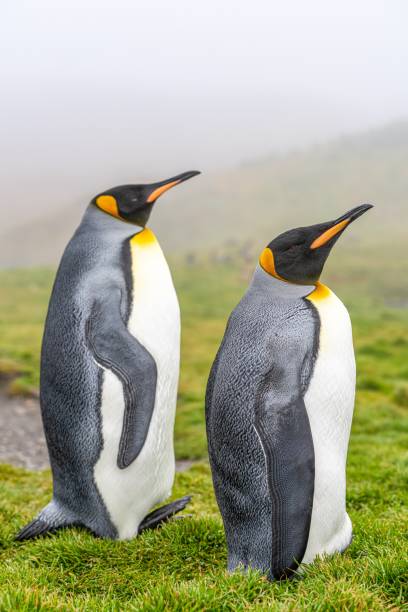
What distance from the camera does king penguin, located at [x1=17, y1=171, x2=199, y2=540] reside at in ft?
12.8

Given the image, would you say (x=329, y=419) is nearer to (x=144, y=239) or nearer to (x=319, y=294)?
(x=319, y=294)

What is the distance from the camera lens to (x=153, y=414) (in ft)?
12.9

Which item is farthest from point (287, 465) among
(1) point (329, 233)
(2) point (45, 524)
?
(2) point (45, 524)

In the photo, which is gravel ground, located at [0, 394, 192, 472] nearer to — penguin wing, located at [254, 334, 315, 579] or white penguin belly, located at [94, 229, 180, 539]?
white penguin belly, located at [94, 229, 180, 539]

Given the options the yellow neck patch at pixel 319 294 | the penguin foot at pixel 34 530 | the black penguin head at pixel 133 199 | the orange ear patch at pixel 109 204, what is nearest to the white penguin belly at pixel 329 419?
the yellow neck patch at pixel 319 294

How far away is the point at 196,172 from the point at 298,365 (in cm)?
187

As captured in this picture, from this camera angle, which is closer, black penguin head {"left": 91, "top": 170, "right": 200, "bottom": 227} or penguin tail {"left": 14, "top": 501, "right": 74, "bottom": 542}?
penguin tail {"left": 14, "top": 501, "right": 74, "bottom": 542}

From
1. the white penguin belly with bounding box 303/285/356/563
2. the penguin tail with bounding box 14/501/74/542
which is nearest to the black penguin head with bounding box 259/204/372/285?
the white penguin belly with bounding box 303/285/356/563

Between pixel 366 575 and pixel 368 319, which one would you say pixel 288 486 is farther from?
pixel 368 319

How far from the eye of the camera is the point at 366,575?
9.41 feet

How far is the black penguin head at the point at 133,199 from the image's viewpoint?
4.32 m

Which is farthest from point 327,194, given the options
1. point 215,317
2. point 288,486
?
point 288,486

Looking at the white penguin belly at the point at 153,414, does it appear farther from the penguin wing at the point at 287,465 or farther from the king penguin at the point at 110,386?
the penguin wing at the point at 287,465

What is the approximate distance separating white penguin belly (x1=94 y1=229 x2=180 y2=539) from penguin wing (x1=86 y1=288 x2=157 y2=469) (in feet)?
0.16
